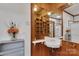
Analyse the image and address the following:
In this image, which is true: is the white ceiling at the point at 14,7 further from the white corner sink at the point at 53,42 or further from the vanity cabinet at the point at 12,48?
the white corner sink at the point at 53,42

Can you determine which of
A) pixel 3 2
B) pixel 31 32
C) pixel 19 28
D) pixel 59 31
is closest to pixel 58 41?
pixel 59 31

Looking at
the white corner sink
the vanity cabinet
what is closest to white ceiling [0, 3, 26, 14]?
the vanity cabinet

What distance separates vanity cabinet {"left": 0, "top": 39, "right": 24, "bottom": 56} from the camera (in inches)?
77.3

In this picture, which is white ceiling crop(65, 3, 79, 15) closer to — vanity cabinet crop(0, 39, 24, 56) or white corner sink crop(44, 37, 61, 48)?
white corner sink crop(44, 37, 61, 48)

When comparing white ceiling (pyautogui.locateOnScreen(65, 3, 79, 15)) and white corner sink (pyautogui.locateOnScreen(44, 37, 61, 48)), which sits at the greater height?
white ceiling (pyautogui.locateOnScreen(65, 3, 79, 15))

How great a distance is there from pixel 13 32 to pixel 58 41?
699 mm

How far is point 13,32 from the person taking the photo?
6.63 feet

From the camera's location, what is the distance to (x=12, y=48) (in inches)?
78.2

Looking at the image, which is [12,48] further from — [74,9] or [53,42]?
[74,9]

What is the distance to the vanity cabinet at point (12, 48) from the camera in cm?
196

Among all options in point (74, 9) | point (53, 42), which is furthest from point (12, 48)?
point (74, 9)

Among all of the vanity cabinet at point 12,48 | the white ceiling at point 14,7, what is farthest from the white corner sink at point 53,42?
the white ceiling at point 14,7

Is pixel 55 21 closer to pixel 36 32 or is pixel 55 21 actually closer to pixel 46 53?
pixel 36 32

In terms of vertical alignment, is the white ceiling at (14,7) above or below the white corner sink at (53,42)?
above
